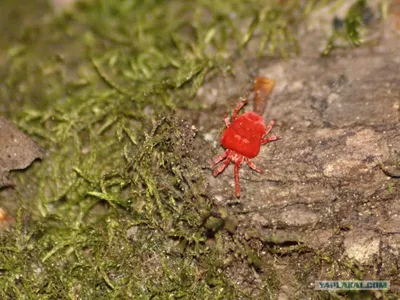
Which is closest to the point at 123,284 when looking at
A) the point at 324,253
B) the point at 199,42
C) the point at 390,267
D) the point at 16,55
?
the point at 324,253

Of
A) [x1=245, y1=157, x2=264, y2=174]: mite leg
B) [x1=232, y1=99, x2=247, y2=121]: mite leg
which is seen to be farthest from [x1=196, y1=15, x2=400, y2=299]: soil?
[x1=232, y1=99, x2=247, y2=121]: mite leg

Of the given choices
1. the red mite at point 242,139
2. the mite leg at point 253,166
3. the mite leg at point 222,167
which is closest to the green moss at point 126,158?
the mite leg at point 222,167

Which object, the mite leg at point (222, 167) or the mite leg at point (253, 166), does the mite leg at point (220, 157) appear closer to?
the mite leg at point (222, 167)

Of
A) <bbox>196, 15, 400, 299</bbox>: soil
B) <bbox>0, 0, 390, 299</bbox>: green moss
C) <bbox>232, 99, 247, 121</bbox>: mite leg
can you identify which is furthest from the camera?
<bbox>232, 99, 247, 121</bbox>: mite leg

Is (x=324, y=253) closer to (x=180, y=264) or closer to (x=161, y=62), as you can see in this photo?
(x=180, y=264)

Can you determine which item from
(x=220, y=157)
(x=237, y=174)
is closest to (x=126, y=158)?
(x=220, y=157)

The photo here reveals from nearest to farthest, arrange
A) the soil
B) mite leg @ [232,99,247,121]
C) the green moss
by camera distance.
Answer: the soil
the green moss
mite leg @ [232,99,247,121]

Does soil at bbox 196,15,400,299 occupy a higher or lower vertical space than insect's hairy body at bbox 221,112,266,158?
lower

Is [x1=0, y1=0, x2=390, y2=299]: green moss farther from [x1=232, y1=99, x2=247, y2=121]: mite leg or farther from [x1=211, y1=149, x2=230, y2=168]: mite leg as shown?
[x1=232, y1=99, x2=247, y2=121]: mite leg

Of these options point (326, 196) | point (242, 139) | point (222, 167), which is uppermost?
point (242, 139)

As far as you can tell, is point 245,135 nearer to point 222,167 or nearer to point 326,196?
point 222,167

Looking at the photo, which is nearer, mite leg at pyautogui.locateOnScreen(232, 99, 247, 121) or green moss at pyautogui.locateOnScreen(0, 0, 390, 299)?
green moss at pyautogui.locateOnScreen(0, 0, 390, 299)
